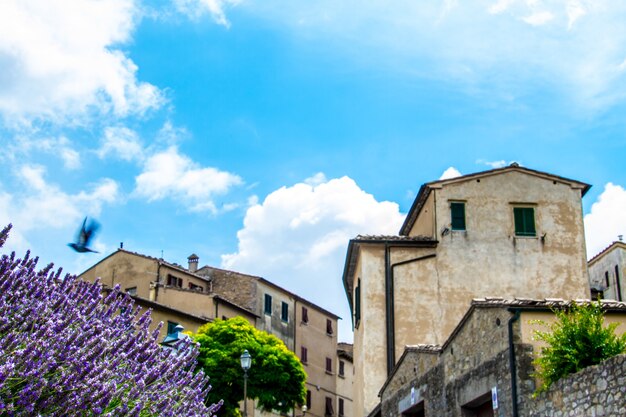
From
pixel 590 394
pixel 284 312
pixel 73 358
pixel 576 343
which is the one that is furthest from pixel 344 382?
pixel 73 358

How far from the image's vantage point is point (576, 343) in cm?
1251

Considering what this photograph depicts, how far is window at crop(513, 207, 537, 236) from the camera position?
26.8 metres

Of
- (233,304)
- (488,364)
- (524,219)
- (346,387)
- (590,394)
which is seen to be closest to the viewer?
(590,394)

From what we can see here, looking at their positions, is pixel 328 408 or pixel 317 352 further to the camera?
pixel 317 352

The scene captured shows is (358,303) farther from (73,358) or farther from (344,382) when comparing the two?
(344,382)

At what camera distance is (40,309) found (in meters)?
7.91

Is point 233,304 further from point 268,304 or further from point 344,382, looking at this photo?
point 344,382

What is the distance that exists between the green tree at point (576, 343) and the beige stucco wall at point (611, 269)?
76.3 feet

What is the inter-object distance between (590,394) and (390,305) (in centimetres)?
1438

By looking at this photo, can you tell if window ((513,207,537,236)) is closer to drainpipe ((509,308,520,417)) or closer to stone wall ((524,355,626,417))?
drainpipe ((509,308,520,417))

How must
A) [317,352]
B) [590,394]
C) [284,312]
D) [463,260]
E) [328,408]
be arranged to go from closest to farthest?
[590,394], [463,260], [284,312], [328,408], [317,352]

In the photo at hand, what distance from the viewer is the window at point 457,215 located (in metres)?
26.8

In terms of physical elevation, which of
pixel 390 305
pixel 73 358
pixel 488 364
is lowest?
pixel 73 358

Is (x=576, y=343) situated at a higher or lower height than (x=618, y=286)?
lower
